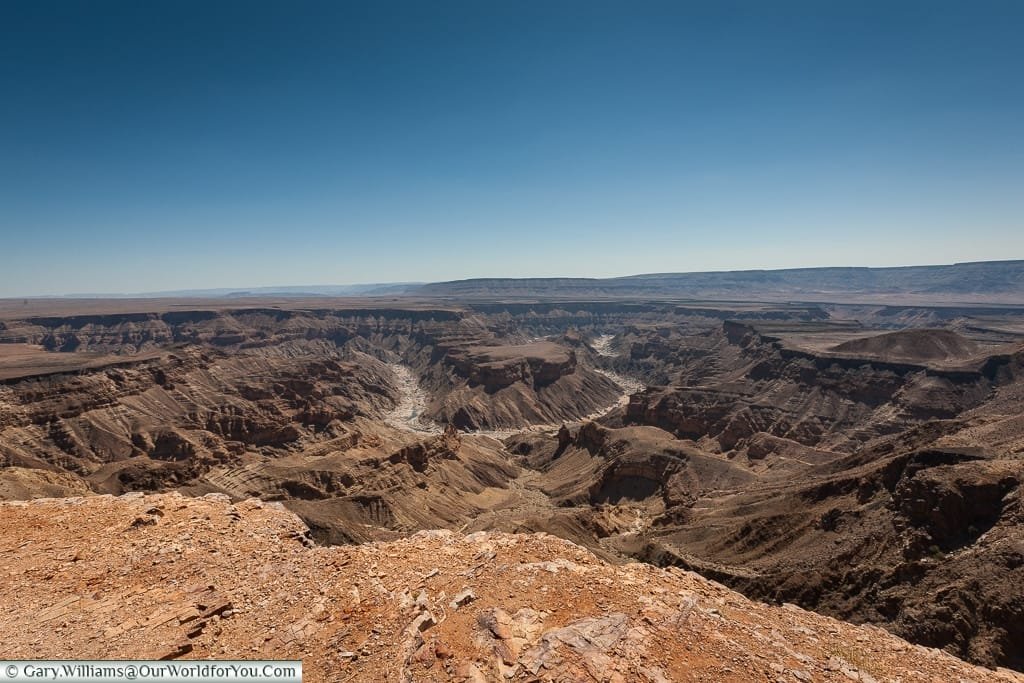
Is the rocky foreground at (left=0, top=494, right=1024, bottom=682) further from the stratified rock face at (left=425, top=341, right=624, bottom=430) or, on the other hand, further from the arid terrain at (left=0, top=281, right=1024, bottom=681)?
the stratified rock face at (left=425, top=341, right=624, bottom=430)

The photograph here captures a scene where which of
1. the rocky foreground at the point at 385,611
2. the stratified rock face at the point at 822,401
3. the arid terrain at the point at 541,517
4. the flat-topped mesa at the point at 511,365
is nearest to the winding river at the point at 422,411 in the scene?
the arid terrain at the point at 541,517

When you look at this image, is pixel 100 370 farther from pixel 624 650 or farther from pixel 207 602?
pixel 624 650

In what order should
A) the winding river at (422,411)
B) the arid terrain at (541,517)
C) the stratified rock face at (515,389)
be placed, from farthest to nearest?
1. the stratified rock face at (515,389)
2. the winding river at (422,411)
3. the arid terrain at (541,517)

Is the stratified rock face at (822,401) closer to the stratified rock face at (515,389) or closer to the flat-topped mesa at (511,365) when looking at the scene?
the stratified rock face at (515,389)

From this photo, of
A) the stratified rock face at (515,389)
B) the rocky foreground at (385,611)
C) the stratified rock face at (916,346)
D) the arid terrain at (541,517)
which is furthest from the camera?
the stratified rock face at (515,389)

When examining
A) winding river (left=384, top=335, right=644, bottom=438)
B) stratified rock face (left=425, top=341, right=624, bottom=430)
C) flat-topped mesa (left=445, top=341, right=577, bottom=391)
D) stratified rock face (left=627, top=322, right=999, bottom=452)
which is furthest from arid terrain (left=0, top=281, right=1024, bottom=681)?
flat-topped mesa (left=445, top=341, right=577, bottom=391)

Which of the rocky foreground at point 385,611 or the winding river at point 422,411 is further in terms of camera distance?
the winding river at point 422,411
